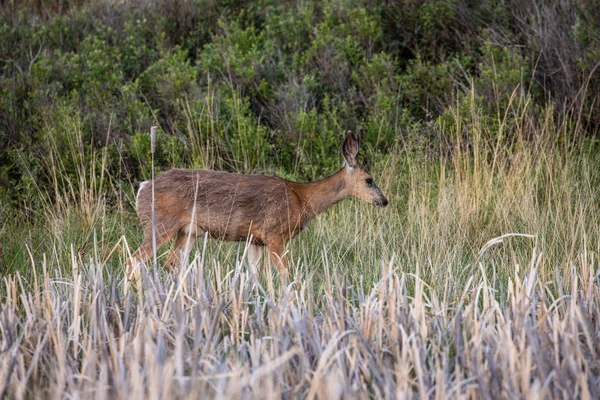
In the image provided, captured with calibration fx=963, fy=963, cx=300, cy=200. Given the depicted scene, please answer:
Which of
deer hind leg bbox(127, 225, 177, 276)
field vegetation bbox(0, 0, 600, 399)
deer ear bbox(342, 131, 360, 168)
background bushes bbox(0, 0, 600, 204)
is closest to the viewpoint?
field vegetation bbox(0, 0, 600, 399)

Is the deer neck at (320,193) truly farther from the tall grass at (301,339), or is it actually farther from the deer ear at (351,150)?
the tall grass at (301,339)

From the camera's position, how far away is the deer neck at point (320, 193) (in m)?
7.65

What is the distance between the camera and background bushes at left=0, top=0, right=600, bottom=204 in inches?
393

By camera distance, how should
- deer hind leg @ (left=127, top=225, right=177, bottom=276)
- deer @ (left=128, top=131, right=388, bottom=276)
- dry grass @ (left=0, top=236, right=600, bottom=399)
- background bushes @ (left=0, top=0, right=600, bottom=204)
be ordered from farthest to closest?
background bushes @ (left=0, top=0, right=600, bottom=204) < deer @ (left=128, top=131, right=388, bottom=276) < deer hind leg @ (left=127, top=225, right=177, bottom=276) < dry grass @ (left=0, top=236, right=600, bottom=399)

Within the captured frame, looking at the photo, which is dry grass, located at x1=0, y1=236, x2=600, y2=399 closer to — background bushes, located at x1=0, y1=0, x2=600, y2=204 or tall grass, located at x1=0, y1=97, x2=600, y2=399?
tall grass, located at x1=0, y1=97, x2=600, y2=399

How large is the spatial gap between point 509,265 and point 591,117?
501 cm

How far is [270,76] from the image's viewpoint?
11.5m

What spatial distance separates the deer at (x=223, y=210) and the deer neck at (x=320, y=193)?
0.02 meters

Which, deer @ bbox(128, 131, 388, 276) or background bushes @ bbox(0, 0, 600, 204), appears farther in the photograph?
background bushes @ bbox(0, 0, 600, 204)

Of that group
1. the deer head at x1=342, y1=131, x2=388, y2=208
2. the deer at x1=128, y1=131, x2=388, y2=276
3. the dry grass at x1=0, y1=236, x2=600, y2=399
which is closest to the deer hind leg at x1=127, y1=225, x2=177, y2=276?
the deer at x1=128, y1=131, x2=388, y2=276

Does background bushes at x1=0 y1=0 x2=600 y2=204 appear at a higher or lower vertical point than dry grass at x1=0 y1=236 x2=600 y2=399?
lower

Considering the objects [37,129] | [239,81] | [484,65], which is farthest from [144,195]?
[484,65]

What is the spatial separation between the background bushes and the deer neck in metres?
1.39

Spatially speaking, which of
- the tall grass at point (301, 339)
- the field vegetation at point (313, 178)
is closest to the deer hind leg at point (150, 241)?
the field vegetation at point (313, 178)
